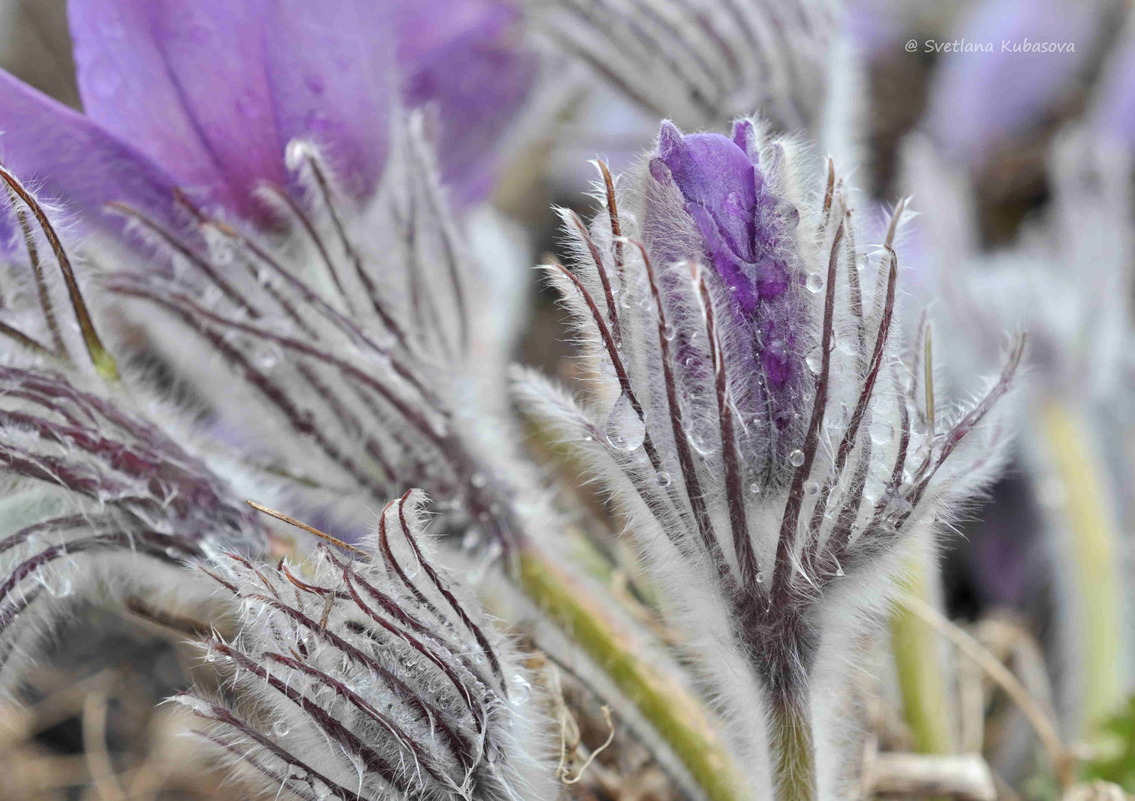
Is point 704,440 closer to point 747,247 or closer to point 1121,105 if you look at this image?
point 747,247

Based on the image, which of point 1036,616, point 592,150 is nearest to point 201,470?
point 592,150

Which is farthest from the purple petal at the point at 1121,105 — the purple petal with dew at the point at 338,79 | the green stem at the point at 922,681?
the purple petal with dew at the point at 338,79

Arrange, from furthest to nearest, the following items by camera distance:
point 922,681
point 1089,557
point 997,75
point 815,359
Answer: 1. point 997,75
2. point 1089,557
3. point 922,681
4. point 815,359

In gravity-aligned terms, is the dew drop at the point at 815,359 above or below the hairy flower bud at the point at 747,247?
below

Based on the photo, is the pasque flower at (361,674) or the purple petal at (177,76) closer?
the pasque flower at (361,674)

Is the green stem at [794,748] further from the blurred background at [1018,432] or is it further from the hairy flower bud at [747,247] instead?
the blurred background at [1018,432]

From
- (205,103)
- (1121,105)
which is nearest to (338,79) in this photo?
(205,103)
